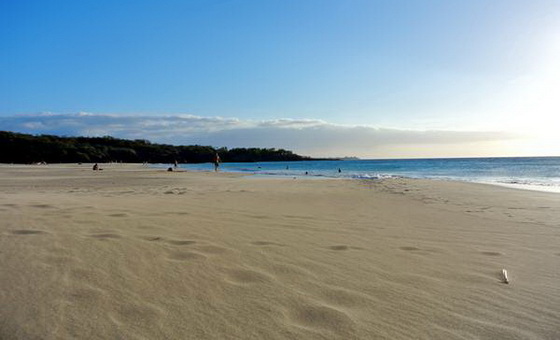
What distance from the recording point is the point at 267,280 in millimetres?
3139

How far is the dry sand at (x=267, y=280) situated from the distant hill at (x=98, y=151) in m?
82.7

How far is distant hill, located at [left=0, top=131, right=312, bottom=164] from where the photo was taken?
77938mm

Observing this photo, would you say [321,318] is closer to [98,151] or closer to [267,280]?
[267,280]

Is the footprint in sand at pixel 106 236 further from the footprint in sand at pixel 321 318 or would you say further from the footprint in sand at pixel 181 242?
the footprint in sand at pixel 321 318

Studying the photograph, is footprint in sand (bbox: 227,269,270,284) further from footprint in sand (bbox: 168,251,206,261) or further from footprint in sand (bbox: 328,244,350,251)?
footprint in sand (bbox: 328,244,350,251)

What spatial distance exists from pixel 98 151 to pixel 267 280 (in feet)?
334

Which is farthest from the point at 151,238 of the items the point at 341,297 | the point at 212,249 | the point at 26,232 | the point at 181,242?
the point at 341,297

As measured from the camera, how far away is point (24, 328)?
218cm

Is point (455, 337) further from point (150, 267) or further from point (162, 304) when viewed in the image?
point (150, 267)

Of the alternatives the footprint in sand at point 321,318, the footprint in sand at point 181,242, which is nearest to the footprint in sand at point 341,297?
the footprint in sand at point 321,318

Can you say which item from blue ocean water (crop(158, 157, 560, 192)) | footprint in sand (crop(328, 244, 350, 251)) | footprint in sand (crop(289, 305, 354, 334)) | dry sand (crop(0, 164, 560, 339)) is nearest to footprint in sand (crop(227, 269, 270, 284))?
dry sand (crop(0, 164, 560, 339))

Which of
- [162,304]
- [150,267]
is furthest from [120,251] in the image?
[162,304]

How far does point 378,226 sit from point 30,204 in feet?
20.6

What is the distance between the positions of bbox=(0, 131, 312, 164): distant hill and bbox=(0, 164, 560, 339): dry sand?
82661mm
